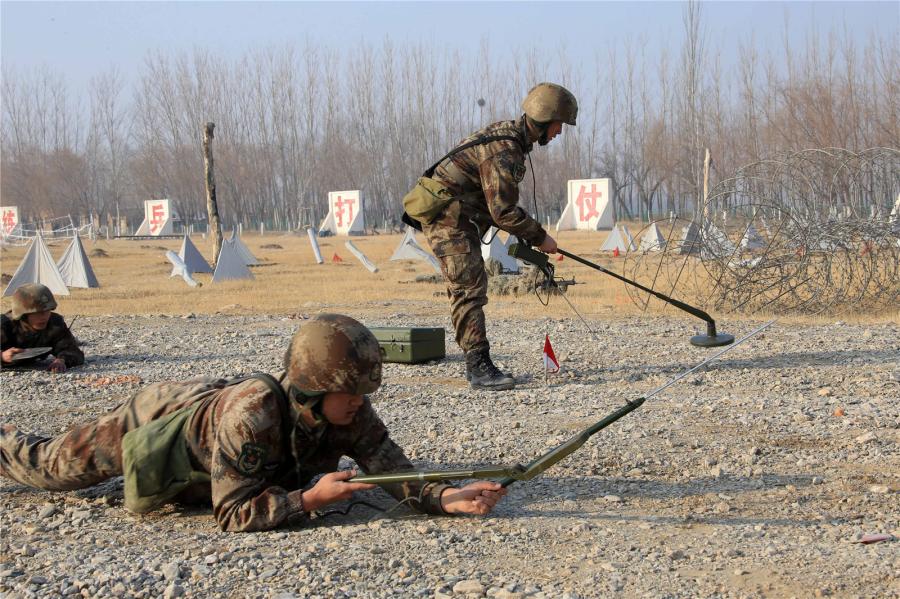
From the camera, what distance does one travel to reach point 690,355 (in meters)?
7.73

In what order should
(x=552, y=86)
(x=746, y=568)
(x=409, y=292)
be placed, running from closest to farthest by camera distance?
1. (x=746, y=568)
2. (x=552, y=86)
3. (x=409, y=292)

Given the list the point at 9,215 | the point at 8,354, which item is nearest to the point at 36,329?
the point at 8,354

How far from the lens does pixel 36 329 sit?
7.41 meters

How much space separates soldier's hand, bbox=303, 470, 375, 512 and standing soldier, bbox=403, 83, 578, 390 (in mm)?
2872

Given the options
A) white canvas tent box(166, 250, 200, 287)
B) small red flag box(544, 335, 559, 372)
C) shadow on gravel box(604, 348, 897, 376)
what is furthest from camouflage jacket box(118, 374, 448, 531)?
white canvas tent box(166, 250, 200, 287)

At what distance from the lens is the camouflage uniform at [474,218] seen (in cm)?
613

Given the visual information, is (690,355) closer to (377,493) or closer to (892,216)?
(892,216)

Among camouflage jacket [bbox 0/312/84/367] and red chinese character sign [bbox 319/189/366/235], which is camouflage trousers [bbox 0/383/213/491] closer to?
camouflage jacket [bbox 0/312/84/367]

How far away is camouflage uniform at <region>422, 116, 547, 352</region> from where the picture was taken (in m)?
6.13

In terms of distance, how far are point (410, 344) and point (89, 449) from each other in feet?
12.3

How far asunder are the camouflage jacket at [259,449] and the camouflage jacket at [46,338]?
398cm

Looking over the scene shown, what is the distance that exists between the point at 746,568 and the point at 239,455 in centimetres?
175

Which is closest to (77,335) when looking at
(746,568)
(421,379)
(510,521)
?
(421,379)

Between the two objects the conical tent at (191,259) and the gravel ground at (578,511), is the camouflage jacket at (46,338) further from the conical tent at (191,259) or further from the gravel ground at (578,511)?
the conical tent at (191,259)
